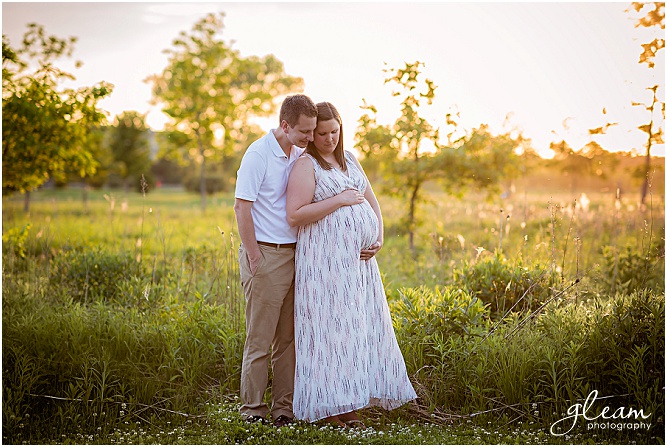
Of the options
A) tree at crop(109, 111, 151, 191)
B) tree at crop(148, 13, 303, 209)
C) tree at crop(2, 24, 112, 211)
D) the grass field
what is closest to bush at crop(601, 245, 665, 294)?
the grass field

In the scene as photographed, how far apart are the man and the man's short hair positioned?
2 centimetres

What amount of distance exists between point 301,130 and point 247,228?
2.17 feet

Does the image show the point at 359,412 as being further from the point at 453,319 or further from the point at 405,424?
the point at 453,319

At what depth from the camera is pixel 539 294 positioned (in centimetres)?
502

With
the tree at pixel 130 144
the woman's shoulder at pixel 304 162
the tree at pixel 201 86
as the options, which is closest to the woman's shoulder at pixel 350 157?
the woman's shoulder at pixel 304 162

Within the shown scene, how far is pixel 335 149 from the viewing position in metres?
3.82

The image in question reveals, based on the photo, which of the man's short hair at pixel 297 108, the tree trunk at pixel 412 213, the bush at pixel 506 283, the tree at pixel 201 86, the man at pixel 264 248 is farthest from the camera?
the tree at pixel 201 86

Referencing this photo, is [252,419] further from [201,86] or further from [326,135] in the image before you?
[201,86]

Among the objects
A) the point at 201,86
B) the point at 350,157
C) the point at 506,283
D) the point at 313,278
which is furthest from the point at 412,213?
the point at 201,86

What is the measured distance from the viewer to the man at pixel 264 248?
3637 mm

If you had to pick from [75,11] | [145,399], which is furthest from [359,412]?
[75,11]

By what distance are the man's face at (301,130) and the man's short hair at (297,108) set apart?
2 centimetres

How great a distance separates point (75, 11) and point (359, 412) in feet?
16.0

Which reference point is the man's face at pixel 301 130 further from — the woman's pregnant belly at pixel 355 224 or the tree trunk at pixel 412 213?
the tree trunk at pixel 412 213
